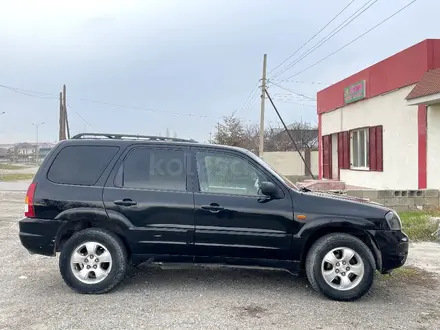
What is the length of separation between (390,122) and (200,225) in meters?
11.3

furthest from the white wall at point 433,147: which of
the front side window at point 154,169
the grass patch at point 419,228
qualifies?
the front side window at point 154,169

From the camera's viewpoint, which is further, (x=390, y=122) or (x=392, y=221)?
(x=390, y=122)

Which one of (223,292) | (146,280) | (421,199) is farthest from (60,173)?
A: (421,199)

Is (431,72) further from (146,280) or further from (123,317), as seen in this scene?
(123,317)

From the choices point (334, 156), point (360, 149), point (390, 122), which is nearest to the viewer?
point (390, 122)

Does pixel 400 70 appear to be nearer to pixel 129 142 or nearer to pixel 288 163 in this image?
pixel 129 142

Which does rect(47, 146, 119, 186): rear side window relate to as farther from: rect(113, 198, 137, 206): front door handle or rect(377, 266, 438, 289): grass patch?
rect(377, 266, 438, 289): grass patch

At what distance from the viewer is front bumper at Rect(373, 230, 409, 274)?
17.3 ft

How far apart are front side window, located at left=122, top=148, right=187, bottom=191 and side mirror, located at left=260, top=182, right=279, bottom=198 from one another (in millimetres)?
944

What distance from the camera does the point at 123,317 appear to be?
15.0 feet

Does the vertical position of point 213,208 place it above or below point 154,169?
below

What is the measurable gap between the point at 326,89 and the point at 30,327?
61.8ft

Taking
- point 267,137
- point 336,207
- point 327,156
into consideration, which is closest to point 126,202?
point 336,207

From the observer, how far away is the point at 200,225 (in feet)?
17.5
